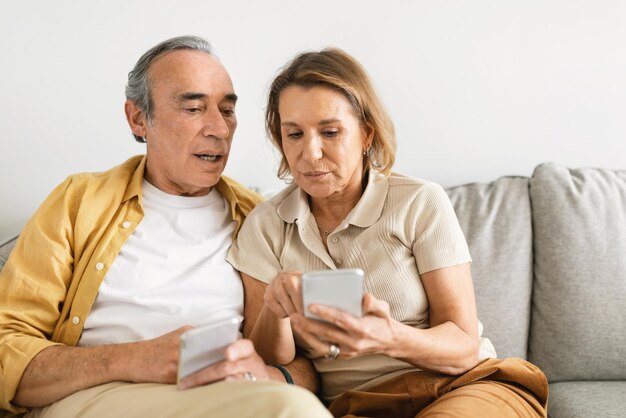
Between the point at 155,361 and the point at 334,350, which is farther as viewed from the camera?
the point at 155,361

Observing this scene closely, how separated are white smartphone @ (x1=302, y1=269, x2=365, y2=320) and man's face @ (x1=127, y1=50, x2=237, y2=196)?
69cm

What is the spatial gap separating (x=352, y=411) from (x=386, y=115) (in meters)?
0.72

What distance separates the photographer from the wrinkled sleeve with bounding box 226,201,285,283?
1.75 metres

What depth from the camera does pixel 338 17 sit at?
2.36 m

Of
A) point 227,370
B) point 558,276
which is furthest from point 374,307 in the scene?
point 558,276

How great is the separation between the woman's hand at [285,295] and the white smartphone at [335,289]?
0.09m

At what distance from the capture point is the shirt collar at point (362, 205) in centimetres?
168

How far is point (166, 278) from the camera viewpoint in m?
1.77

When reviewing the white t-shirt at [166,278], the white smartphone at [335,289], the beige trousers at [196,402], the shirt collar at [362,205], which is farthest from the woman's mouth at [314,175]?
the beige trousers at [196,402]

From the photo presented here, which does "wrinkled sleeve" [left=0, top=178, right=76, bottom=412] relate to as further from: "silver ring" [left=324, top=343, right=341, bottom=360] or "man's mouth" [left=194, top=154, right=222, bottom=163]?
"silver ring" [left=324, top=343, right=341, bottom=360]

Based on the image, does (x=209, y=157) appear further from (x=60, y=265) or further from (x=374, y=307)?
(x=374, y=307)

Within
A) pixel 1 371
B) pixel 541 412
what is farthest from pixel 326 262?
pixel 1 371

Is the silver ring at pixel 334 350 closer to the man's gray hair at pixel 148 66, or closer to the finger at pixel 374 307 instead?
the finger at pixel 374 307

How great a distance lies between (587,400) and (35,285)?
144cm
